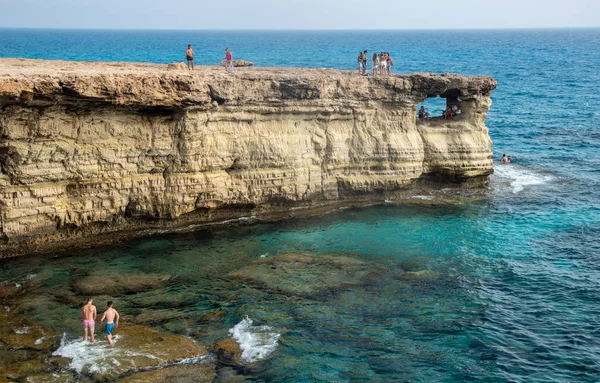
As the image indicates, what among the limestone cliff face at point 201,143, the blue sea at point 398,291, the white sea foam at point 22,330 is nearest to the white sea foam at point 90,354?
the blue sea at point 398,291

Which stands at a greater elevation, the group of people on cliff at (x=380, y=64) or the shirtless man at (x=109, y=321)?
the group of people on cliff at (x=380, y=64)

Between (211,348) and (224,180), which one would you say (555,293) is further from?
(224,180)

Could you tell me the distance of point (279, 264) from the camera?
2505 centimetres

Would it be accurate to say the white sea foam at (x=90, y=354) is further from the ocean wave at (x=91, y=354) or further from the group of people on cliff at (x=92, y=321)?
the group of people on cliff at (x=92, y=321)

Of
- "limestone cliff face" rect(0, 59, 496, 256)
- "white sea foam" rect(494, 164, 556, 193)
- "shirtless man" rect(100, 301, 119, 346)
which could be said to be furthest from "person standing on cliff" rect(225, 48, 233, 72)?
"white sea foam" rect(494, 164, 556, 193)

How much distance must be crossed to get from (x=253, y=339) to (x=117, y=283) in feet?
21.4

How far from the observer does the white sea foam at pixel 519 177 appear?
36.6 metres

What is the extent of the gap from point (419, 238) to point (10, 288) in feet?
56.2

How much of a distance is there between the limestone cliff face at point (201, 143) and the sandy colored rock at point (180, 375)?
10.7 metres

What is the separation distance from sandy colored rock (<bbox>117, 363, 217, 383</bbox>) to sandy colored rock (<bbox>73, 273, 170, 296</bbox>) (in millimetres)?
5614

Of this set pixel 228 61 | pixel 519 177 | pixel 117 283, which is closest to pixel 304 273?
pixel 117 283

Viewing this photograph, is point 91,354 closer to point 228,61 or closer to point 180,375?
point 180,375

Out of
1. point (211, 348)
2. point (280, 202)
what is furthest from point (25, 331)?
point (280, 202)

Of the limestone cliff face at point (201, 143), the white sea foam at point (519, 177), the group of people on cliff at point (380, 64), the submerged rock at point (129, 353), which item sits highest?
the group of people on cliff at point (380, 64)
